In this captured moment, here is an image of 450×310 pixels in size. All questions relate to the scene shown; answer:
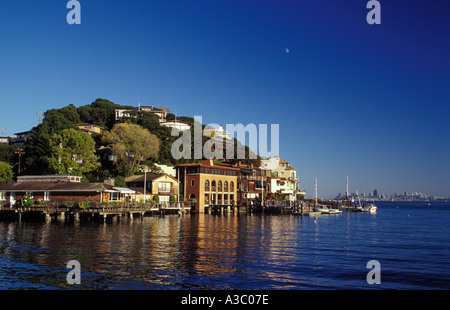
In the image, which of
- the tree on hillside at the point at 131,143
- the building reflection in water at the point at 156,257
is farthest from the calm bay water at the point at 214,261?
the tree on hillside at the point at 131,143

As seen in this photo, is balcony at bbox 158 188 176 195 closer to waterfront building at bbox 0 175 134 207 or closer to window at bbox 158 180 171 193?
window at bbox 158 180 171 193

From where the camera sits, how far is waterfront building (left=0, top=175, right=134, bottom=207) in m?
60.2

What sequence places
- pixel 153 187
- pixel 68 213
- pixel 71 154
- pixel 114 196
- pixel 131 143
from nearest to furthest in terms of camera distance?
pixel 68 213 < pixel 114 196 < pixel 71 154 < pixel 153 187 < pixel 131 143

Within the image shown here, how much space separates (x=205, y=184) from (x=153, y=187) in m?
16.0

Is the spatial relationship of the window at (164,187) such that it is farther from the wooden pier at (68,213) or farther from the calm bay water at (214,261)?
the calm bay water at (214,261)

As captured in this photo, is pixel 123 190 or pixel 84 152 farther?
pixel 84 152

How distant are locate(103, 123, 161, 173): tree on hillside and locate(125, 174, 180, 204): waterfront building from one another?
4797mm

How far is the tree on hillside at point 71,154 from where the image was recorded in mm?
74938

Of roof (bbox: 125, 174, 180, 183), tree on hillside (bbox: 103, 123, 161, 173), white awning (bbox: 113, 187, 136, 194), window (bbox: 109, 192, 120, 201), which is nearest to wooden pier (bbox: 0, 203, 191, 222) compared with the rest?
window (bbox: 109, 192, 120, 201)

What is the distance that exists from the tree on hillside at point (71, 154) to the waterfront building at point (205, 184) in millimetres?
21418

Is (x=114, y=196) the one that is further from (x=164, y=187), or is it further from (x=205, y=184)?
(x=205, y=184)

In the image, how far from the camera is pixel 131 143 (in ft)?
278

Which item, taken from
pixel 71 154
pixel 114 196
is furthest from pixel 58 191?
pixel 71 154
